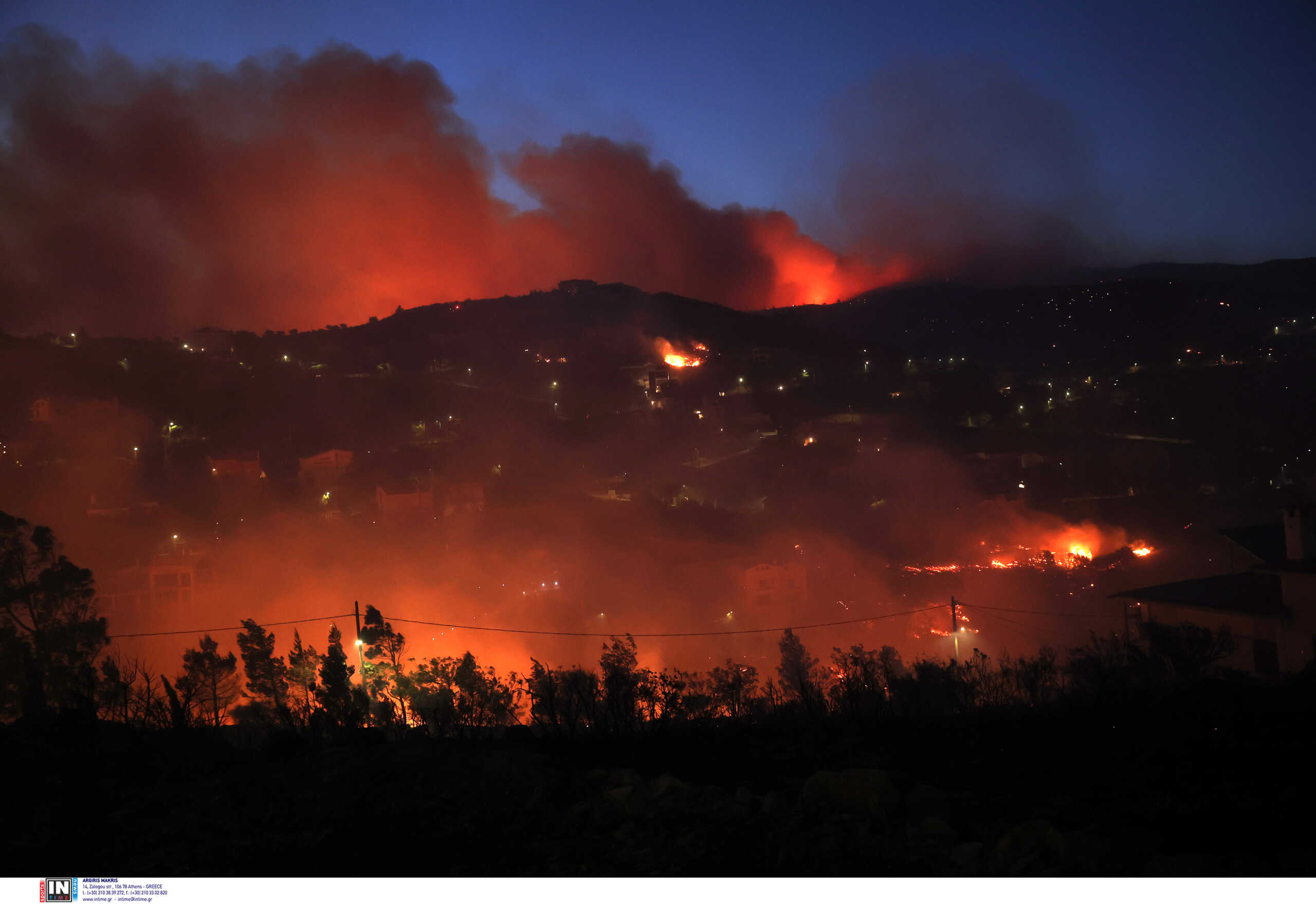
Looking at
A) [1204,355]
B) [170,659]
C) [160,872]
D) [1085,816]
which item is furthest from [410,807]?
[1204,355]

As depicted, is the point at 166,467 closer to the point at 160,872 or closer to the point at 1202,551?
the point at 160,872

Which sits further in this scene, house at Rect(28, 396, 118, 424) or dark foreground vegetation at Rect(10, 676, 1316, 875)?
house at Rect(28, 396, 118, 424)

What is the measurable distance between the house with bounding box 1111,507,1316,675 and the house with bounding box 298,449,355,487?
120 feet

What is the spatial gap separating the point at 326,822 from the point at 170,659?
26622 millimetres

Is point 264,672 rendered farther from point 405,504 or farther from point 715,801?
point 405,504

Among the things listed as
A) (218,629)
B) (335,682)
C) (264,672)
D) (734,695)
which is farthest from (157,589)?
(734,695)

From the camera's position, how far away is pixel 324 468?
40.5 meters

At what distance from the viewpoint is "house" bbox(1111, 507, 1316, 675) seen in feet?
38.2

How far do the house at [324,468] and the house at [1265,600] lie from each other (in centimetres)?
3644

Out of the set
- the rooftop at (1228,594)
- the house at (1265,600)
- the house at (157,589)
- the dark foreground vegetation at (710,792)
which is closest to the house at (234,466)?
the house at (157,589)

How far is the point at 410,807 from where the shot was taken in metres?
4.11

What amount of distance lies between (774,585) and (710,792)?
94.3 feet

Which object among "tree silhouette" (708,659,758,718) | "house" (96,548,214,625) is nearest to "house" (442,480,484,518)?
"house" (96,548,214,625)

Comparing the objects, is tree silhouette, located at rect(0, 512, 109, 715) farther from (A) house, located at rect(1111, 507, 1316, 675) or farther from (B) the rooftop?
(B) the rooftop
